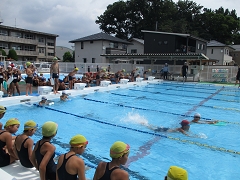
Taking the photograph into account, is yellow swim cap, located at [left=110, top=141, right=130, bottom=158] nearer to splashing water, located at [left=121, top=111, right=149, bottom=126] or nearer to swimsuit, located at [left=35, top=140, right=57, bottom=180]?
swimsuit, located at [left=35, top=140, right=57, bottom=180]

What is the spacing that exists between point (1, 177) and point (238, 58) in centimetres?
6138

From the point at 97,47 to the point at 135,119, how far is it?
33609mm

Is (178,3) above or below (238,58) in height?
above

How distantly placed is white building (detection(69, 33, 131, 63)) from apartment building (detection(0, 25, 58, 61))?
11358 mm

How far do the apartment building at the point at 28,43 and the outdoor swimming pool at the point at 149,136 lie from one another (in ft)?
129

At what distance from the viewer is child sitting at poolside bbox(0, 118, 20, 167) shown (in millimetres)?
3541

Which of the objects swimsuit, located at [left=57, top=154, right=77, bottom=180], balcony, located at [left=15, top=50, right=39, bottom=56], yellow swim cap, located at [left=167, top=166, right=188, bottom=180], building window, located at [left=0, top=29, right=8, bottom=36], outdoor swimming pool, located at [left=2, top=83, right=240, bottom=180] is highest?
building window, located at [left=0, top=29, right=8, bottom=36]

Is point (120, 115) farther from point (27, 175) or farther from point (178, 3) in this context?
point (178, 3)

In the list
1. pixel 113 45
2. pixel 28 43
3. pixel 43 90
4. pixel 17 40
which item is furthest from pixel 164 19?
pixel 43 90

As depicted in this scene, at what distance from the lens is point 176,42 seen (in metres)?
33.3

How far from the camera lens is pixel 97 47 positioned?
40.4 m

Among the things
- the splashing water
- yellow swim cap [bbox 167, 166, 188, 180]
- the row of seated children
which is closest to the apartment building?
the splashing water

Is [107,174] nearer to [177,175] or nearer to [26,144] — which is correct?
[177,175]

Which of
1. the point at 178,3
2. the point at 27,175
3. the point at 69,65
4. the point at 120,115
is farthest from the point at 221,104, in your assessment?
the point at 178,3
